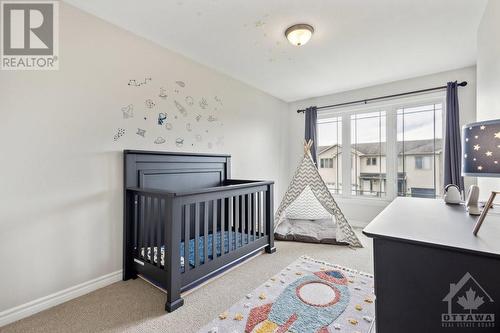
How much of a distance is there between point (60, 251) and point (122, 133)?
107 cm

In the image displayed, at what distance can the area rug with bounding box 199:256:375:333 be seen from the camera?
1.51 metres

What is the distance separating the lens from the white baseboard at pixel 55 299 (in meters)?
1.57

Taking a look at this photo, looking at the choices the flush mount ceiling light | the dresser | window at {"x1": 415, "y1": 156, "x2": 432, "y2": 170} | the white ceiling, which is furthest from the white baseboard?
window at {"x1": 415, "y1": 156, "x2": 432, "y2": 170}

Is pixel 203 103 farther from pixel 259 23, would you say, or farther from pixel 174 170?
pixel 259 23

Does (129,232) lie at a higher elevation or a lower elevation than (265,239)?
higher

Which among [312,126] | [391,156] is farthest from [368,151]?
[312,126]

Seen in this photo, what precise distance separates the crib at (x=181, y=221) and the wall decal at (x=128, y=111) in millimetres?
352

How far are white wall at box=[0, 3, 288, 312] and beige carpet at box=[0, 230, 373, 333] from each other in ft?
0.62

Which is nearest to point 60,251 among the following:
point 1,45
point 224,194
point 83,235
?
point 83,235

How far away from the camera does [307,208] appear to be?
3.58 meters

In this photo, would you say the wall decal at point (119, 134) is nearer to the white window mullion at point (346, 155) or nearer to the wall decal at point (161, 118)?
the wall decal at point (161, 118)

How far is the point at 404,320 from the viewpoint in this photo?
36.1 inches

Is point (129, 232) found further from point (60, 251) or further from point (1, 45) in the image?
point (1, 45)

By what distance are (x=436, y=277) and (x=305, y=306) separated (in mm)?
1105
